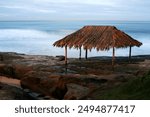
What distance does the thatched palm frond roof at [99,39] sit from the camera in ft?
71.7

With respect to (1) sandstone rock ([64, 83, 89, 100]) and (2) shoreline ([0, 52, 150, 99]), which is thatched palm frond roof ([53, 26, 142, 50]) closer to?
(2) shoreline ([0, 52, 150, 99])

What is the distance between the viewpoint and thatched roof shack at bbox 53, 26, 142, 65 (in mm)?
21828

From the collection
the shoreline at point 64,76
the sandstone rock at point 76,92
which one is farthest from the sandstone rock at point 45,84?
the sandstone rock at point 76,92

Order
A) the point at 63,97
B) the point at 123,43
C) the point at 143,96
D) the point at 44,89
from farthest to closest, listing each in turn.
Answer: the point at 123,43, the point at 44,89, the point at 63,97, the point at 143,96

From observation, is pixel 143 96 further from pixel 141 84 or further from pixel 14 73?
pixel 14 73

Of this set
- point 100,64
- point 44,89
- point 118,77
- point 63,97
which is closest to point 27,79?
point 44,89

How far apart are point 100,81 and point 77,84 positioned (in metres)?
0.99

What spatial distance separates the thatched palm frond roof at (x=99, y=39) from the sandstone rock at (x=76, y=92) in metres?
6.38

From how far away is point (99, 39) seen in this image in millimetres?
22422

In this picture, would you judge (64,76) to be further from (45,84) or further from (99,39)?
(99,39)

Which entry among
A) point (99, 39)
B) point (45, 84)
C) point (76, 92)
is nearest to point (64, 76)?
point (45, 84)

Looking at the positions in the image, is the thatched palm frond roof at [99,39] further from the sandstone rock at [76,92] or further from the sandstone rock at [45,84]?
the sandstone rock at [76,92]

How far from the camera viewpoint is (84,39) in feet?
75.4

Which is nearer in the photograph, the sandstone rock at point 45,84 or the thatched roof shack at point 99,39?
the sandstone rock at point 45,84
